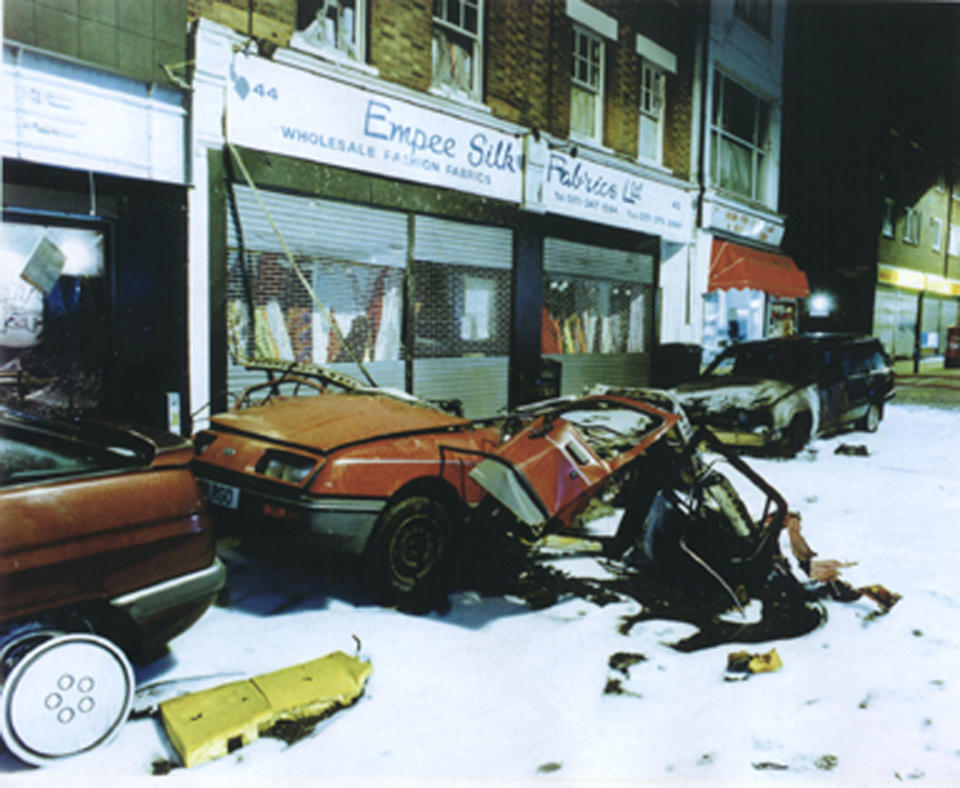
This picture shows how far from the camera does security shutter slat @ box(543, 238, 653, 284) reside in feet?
37.9

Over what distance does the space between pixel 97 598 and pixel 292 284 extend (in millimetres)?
6054

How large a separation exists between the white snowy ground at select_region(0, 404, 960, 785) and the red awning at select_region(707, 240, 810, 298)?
1104 centimetres

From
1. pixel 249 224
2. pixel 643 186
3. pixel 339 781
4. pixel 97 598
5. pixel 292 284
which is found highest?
pixel 643 186

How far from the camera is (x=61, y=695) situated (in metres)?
2.48

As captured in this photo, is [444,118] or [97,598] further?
[444,118]

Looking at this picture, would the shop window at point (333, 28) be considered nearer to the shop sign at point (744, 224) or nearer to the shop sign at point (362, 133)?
the shop sign at point (362, 133)

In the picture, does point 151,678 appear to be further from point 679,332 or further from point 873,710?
point 679,332

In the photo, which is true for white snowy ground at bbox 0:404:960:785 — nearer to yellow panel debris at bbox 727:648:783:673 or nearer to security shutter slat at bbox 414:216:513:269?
yellow panel debris at bbox 727:648:783:673

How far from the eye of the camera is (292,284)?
8.20 metres

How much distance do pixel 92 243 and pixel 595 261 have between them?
8.39 m

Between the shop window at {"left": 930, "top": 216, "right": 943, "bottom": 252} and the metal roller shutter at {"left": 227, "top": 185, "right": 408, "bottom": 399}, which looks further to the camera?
the shop window at {"left": 930, "top": 216, "right": 943, "bottom": 252}

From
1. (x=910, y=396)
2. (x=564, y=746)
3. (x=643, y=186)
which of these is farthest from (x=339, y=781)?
(x=910, y=396)

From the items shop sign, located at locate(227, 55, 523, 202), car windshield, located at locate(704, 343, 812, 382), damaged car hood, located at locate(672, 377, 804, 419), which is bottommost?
damaged car hood, located at locate(672, 377, 804, 419)

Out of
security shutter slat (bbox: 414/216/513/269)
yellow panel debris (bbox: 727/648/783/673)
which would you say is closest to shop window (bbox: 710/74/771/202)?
security shutter slat (bbox: 414/216/513/269)
